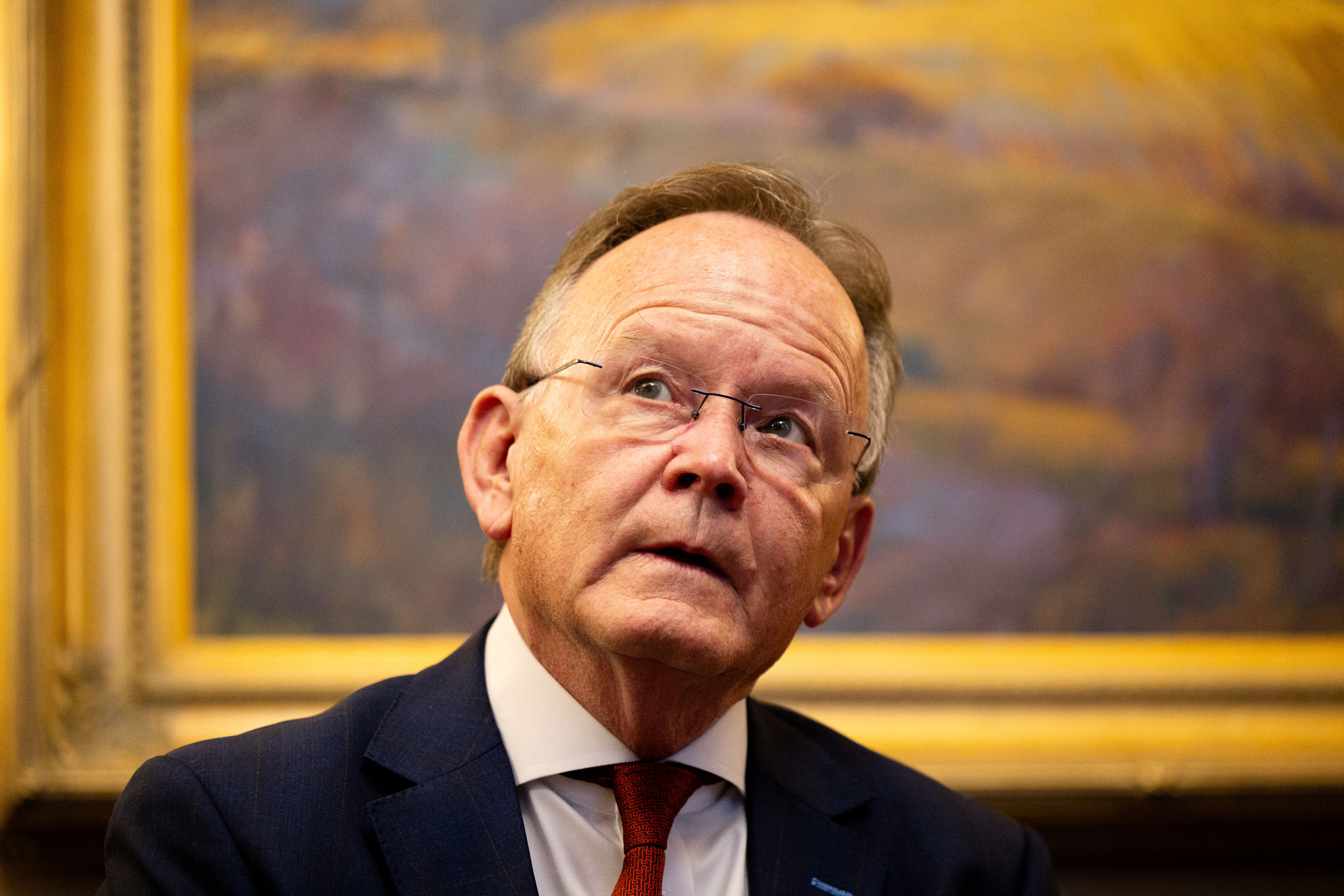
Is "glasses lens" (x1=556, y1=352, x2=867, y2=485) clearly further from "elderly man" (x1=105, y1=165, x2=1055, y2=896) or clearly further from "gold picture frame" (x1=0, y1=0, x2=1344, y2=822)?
"gold picture frame" (x1=0, y1=0, x2=1344, y2=822)

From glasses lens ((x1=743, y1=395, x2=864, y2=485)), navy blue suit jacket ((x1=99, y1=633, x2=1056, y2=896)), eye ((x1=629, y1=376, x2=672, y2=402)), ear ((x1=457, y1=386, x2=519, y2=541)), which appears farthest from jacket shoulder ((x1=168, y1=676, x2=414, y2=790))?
glasses lens ((x1=743, y1=395, x2=864, y2=485))

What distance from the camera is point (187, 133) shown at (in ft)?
8.87

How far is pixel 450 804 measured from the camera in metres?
1.64

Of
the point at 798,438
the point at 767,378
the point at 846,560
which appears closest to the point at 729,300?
the point at 767,378

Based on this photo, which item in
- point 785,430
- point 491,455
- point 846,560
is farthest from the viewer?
point 846,560

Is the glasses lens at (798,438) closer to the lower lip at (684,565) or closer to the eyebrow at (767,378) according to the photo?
the eyebrow at (767,378)

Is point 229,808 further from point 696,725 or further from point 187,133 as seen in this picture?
point 187,133

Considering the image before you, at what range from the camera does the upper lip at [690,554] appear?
1.59 metres

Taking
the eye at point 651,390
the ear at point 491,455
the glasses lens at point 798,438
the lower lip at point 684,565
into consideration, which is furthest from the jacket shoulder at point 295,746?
the glasses lens at point 798,438

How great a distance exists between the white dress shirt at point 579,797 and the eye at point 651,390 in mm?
470

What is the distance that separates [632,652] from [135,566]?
1668 mm

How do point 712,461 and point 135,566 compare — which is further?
point 135,566

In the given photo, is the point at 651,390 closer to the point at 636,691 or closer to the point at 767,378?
the point at 767,378

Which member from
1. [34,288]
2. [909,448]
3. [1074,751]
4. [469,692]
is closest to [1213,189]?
[909,448]
